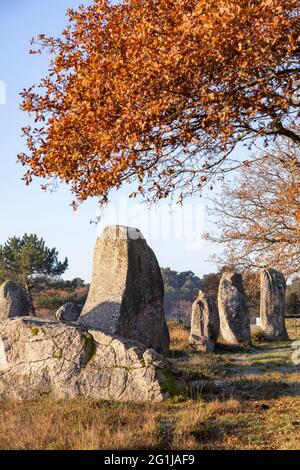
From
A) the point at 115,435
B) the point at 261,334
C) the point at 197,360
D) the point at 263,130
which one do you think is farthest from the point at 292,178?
the point at 115,435

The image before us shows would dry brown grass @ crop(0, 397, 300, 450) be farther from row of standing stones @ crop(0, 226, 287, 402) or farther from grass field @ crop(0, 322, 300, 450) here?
row of standing stones @ crop(0, 226, 287, 402)

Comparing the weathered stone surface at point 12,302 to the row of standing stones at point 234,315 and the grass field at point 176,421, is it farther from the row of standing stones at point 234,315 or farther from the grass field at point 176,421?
the grass field at point 176,421

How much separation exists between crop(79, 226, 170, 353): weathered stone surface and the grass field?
4.29m

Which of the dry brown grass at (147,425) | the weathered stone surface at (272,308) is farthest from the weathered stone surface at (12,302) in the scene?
the dry brown grass at (147,425)

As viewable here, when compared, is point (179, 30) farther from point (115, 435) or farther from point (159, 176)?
point (115, 435)

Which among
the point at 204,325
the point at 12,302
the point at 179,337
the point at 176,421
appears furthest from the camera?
the point at 179,337

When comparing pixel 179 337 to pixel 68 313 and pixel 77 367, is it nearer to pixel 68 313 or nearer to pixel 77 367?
pixel 68 313

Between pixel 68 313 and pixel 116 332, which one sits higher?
pixel 68 313

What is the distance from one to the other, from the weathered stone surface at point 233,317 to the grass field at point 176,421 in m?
10.5

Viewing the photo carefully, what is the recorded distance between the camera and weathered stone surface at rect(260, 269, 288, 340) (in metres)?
27.5

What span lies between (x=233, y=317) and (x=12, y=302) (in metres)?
9.05

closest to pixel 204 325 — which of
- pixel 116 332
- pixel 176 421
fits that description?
pixel 116 332

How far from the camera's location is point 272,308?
27.8 m
